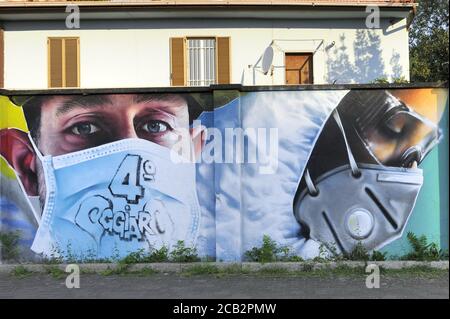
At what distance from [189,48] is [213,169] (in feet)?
27.1

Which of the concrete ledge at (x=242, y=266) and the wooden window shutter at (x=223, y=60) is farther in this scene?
the wooden window shutter at (x=223, y=60)

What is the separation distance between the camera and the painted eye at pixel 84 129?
26.4 feet

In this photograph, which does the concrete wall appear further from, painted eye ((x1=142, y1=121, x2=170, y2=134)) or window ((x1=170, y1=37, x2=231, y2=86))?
painted eye ((x1=142, y1=121, x2=170, y2=134))

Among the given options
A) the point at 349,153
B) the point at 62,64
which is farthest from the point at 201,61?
the point at 349,153

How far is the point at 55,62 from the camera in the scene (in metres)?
15.2

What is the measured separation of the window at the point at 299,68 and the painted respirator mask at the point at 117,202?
333 inches

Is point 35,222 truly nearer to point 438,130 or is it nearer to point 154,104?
point 154,104

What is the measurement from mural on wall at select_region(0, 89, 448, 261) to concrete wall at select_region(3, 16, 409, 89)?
7.34 meters

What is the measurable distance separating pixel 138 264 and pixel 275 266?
2.11 meters

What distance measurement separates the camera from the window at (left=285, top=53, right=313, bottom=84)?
15.4 metres

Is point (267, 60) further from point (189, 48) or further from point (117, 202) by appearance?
point (117, 202)

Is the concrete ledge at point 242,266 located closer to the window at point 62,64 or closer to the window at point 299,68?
the window at point 62,64

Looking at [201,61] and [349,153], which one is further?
[201,61]

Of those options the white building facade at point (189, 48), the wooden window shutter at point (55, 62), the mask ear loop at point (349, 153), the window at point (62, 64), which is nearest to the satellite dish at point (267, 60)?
the white building facade at point (189, 48)
